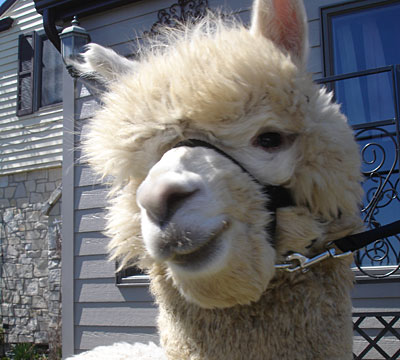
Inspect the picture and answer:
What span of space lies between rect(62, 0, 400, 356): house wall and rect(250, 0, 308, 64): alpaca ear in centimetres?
339

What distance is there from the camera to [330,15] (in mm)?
4344

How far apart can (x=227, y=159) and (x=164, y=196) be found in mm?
204

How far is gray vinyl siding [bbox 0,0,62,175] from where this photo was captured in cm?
1005

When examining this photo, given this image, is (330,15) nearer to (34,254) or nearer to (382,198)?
(382,198)

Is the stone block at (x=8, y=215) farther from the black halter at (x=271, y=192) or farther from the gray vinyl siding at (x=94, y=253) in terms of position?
the black halter at (x=271, y=192)

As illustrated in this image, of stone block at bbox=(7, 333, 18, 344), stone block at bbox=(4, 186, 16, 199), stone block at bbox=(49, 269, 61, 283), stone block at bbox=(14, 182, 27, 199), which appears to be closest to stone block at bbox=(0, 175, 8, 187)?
stone block at bbox=(4, 186, 16, 199)

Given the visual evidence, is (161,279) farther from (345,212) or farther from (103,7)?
(103,7)

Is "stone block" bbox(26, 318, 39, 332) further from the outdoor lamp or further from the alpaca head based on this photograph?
the alpaca head

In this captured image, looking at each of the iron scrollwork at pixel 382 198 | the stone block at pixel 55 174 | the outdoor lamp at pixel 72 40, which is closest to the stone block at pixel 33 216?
the stone block at pixel 55 174

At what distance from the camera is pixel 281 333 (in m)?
1.10

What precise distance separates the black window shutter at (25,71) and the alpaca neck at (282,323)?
34.1 ft

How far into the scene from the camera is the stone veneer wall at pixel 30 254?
366 inches

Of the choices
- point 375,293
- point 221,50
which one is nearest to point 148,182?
point 221,50

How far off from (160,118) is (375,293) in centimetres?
309
